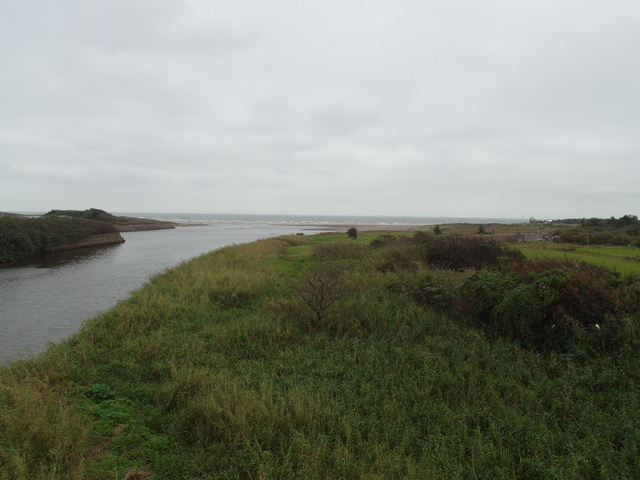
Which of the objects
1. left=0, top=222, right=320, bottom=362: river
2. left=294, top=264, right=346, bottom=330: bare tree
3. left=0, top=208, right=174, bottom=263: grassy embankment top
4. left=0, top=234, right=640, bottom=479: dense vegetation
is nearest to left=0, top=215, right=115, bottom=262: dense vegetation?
left=0, top=208, right=174, bottom=263: grassy embankment top

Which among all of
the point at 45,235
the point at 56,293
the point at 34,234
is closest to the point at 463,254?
the point at 56,293

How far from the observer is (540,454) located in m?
3.79

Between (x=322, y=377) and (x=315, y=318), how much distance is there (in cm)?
262

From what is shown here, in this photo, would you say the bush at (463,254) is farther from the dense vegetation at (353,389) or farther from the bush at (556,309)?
the bush at (556,309)

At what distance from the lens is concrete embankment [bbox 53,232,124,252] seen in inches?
1383

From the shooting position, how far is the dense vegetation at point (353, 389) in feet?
12.2

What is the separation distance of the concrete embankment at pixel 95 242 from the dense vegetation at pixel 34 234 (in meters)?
0.42

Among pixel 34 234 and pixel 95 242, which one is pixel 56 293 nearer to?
pixel 34 234

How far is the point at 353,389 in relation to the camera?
5254 mm

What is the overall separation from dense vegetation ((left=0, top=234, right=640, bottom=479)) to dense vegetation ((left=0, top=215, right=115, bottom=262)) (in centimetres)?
2575

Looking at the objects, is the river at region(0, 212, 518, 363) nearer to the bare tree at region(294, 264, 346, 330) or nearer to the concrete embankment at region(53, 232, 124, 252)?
the bare tree at region(294, 264, 346, 330)

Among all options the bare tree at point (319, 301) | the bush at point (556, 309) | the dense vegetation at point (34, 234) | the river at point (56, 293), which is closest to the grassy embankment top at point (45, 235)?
the dense vegetation at point (34, 234)

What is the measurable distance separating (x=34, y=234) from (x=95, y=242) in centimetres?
966

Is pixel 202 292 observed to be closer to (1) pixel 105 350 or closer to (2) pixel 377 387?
(1) pixel 105 350
